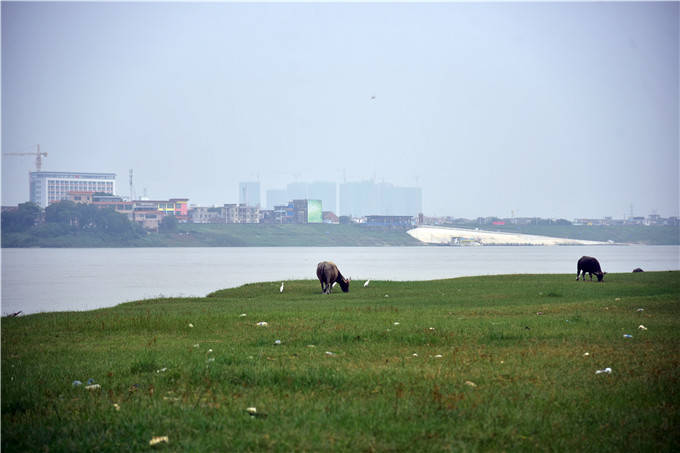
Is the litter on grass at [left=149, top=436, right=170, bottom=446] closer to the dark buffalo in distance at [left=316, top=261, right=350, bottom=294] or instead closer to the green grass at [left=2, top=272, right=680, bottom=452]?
the green grass at [left=2, top=272, right=680, bottom=452]

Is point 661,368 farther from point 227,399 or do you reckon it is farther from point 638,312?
point 638,312

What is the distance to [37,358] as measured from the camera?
15.9 metres

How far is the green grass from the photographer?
9594 mm

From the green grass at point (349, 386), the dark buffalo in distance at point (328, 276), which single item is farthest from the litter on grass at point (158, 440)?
the dark buffalo in distance at point (328, 276)

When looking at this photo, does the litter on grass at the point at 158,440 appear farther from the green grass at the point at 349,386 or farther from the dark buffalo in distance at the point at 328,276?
the dark buffalo in distance at the point at 328,276

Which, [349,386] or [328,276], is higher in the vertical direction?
[349,386]

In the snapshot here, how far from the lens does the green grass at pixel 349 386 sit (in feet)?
31.5

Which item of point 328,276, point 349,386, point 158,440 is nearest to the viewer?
point 158,440

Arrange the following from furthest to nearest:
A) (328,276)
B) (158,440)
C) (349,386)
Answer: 1. (328,276)
2. (349,386)
3. (158,440)

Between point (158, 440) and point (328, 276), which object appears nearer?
point (158, 440)

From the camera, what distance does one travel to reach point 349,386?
1234 cm

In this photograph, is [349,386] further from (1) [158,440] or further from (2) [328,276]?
(2) [328,276]

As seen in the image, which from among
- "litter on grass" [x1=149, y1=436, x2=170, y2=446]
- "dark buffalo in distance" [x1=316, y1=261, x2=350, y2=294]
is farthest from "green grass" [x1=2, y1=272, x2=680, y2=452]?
"dark buffalo in distance" [x1=316, y1=261, x2=350, y2=294]

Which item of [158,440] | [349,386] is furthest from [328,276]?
[158,440]
